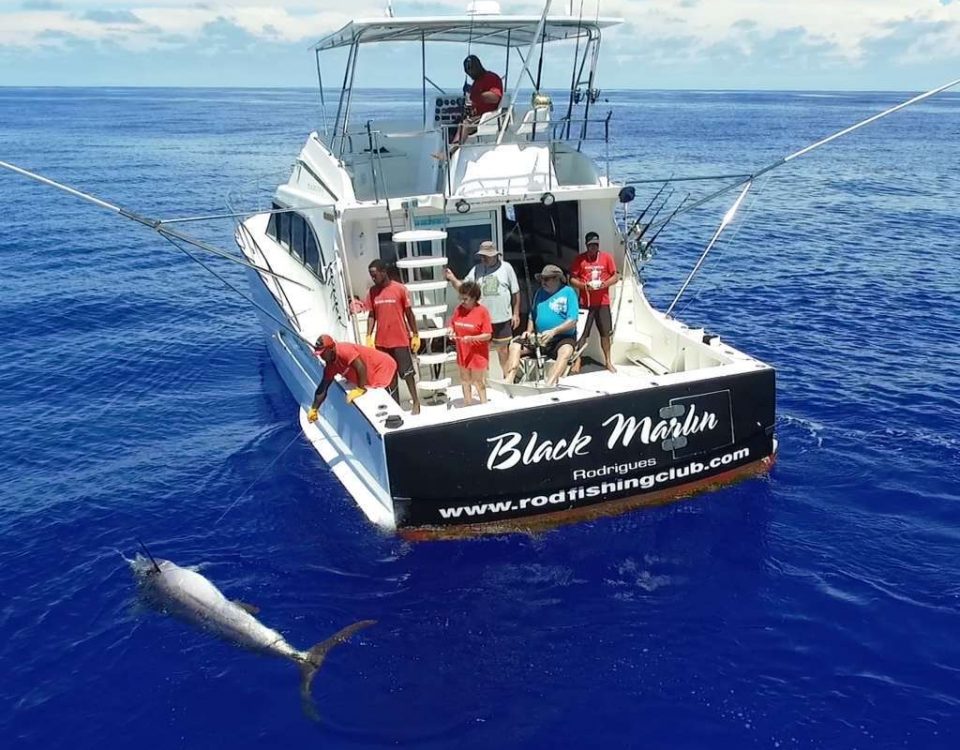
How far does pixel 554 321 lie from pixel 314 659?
4010mm

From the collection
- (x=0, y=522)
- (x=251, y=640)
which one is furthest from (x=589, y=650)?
(x=0, y=522)

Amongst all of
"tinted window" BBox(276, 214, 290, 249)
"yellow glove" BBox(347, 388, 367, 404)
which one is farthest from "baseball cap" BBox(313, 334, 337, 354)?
"tinted window" BBox(276, 214, 290, 249)

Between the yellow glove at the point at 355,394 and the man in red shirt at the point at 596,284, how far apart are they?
2418 millimetres

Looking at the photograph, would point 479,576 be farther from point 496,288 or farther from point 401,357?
point 496,288

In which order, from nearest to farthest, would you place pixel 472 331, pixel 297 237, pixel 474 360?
1. pixel 472 331
2. pixel 474 360
3. pixel 297 237


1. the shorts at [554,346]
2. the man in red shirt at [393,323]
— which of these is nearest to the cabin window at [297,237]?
the man in red shirt at [393,323]

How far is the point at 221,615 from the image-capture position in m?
6.30

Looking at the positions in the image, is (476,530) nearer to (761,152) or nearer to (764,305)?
(764,305)

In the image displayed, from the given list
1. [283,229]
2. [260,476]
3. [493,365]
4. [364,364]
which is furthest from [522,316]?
[283,229]

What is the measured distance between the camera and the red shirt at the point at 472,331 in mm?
7496

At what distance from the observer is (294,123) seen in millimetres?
59469

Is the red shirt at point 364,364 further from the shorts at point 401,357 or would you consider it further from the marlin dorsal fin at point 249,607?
the marlin dorsal fin at point 249,607

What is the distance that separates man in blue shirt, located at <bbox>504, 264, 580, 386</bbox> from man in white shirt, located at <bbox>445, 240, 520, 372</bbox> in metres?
0.22

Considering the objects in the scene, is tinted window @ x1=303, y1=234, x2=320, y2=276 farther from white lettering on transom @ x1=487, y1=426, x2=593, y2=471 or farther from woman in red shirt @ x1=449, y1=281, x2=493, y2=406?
white lettering on transom @ x1=487, y1=426, x2=593, y2=471
